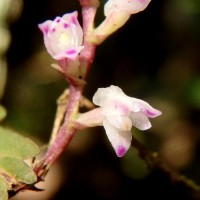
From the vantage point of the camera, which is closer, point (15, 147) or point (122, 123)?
point (122, 123)

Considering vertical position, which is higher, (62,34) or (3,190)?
(62,34)

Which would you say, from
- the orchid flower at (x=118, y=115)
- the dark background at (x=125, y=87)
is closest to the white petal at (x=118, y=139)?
the orchid flower at (x=118, y=115)

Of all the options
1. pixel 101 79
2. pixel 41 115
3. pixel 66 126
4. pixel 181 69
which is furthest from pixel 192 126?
pixel 66 126

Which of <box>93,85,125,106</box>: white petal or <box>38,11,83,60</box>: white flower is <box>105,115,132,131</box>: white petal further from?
<box>38,11,83,60</box>: white flower

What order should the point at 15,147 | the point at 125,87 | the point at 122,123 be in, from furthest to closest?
the point at 125,87 → the point at 15,147 → the point at 122,123

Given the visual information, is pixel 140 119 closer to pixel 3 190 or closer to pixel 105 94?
pixel 105 94

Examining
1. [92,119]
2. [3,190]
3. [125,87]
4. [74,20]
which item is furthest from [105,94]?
[125,87]

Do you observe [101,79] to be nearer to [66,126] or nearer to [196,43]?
[196,43]
